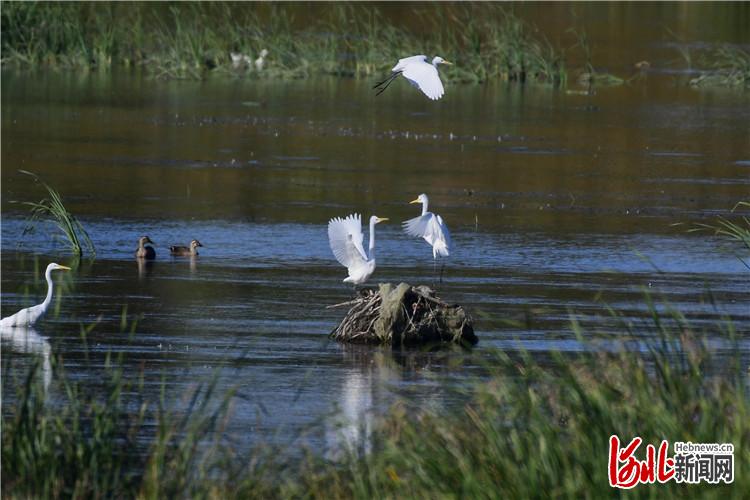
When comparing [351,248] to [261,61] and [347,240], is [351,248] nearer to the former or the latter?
A: [347,240]

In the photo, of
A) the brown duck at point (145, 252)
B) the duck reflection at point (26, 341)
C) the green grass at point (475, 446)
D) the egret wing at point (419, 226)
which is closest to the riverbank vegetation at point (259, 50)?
the brown duck at point (145, 252)

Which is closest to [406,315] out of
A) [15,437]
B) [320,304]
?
[320,304]

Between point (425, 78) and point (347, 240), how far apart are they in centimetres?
166

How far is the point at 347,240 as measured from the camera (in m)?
15.0

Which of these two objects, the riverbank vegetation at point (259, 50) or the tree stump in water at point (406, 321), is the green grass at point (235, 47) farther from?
the tree stump in water at point (406, 321)

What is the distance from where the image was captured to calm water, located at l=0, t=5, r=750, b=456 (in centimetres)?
1259

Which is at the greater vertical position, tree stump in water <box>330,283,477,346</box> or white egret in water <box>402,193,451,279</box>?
white egret in water <box>402,193,451,279</box>

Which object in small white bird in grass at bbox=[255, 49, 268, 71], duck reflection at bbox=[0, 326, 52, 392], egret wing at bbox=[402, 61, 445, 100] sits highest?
small white bird in grass at bbox=[255, 49, 268, 71]

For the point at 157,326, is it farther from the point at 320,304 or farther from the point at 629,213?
the point at 629,213

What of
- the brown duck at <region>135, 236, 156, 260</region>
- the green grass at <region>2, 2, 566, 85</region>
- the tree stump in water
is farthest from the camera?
the green grass at <region>2, 2, 566, 85</region>

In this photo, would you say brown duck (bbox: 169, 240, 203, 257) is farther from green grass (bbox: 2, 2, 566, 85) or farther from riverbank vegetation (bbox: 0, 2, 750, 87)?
green grass (bbox: 2, 2, 566, 85)

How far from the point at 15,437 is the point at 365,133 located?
75.0ft

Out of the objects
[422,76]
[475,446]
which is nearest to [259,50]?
[422,76]

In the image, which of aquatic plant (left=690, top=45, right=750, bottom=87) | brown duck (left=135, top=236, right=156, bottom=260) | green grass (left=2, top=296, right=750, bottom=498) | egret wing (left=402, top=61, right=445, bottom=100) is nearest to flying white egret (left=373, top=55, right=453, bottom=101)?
egret wing (left=402, top=61, right=445, bottom=100)
